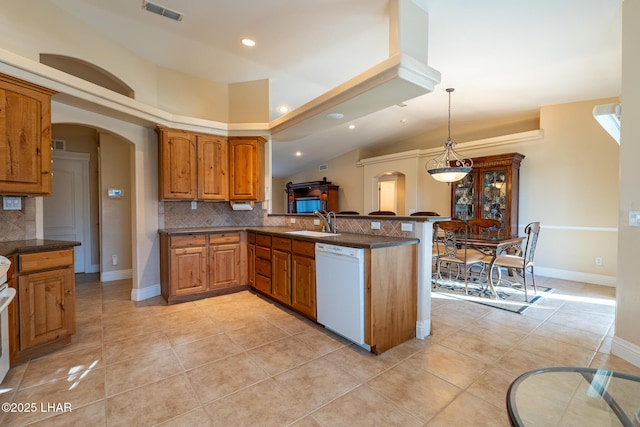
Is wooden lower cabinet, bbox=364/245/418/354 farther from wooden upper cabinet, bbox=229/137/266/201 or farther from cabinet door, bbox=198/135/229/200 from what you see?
cabinet door, bbox=198/135/229/200

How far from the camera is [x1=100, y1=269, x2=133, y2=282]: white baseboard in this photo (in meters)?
4.54

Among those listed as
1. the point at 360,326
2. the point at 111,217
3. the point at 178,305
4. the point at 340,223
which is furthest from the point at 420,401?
the point at 111,217

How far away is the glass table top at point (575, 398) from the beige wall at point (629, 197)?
130 cm

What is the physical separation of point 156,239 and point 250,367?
8.46ft

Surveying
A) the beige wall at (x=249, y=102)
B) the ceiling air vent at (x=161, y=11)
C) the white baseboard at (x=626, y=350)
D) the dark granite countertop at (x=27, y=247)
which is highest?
the ceiling air vent at (x=161, y=11)

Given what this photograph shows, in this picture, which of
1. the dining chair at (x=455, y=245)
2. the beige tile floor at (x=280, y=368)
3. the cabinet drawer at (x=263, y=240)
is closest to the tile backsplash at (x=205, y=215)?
the cabinet drawer at (x=263, y=240)

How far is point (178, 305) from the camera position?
138 inches

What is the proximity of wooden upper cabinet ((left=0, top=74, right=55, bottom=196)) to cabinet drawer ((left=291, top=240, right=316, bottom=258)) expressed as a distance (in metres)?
2.29

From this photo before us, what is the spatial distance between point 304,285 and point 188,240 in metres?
1.66

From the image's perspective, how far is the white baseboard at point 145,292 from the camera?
146 inches

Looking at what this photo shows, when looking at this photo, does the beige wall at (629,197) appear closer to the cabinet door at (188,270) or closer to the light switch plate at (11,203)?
the cabinet door at (188,270)

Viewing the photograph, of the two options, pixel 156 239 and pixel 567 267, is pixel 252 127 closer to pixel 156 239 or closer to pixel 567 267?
pixel 156 239

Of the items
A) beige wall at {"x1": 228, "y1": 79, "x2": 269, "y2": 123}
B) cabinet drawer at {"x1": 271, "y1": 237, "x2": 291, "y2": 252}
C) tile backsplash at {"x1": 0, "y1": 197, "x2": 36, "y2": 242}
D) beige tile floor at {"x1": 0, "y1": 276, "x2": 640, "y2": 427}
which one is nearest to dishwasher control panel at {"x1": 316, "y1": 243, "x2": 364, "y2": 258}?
cabinet drawer at {"x1": 271, "y1": 237, "x2": 291, "y2": 252}

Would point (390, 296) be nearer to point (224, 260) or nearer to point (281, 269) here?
point (281, 269)
